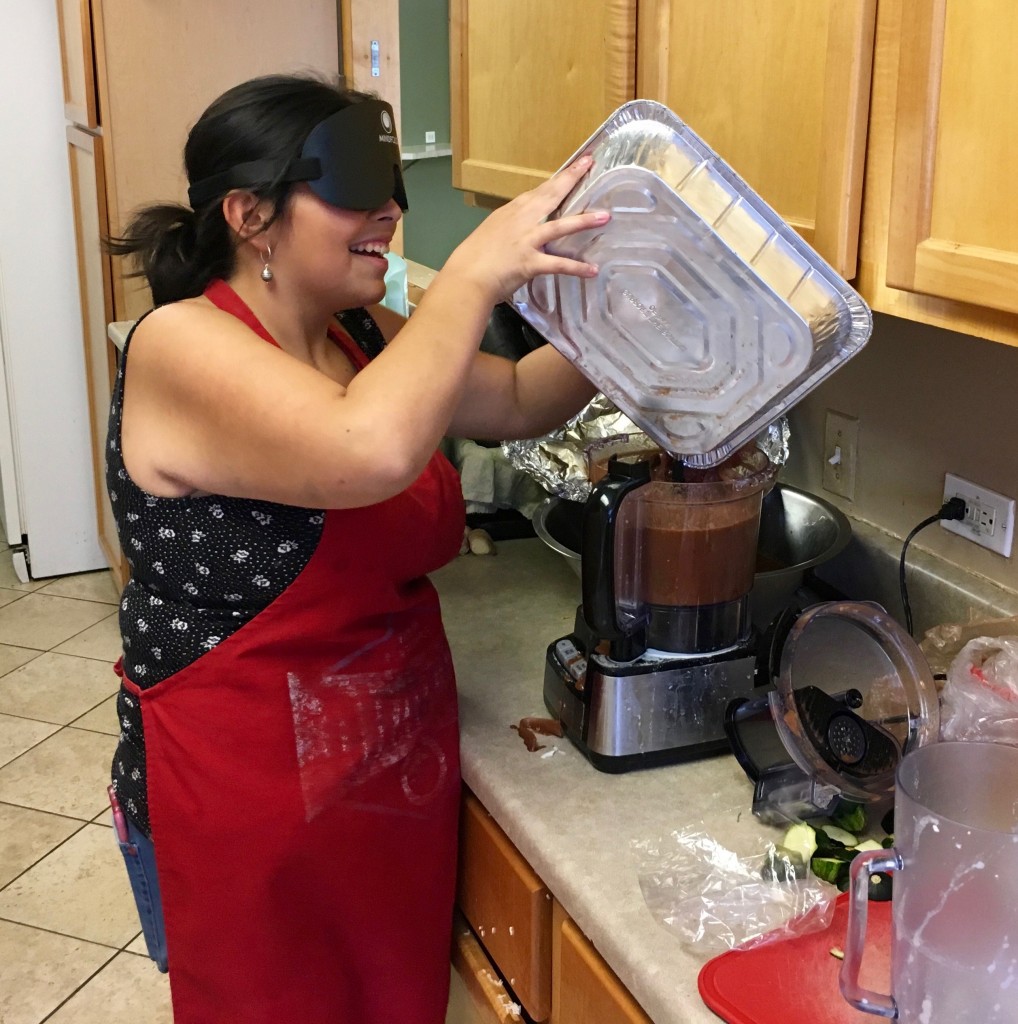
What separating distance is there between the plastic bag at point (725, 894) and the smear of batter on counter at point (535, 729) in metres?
0.21

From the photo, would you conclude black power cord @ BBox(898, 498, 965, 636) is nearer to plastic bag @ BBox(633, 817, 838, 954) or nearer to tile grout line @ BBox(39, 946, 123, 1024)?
plastic bag @ BBox(633, 817, 838, 954)

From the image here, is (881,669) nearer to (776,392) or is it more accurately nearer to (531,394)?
(776,392)

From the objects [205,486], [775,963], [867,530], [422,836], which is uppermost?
[205,486]

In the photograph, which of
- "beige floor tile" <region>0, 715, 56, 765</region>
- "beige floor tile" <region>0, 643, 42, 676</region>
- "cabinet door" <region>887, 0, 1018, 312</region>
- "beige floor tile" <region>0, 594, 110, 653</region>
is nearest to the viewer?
"cabinet door" <region>887, 0, 1018, 312</region>

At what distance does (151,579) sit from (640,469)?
0.52m

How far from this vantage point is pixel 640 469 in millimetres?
1122

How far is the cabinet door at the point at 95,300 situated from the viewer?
2998mm

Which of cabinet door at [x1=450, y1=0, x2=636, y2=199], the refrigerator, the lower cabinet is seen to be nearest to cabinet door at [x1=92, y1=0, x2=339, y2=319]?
the refrigerator

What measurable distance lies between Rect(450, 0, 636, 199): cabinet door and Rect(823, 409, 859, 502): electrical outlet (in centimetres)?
53

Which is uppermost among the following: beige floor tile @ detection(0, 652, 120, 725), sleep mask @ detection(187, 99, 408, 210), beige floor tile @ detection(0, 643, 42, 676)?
sleep mask @ detection(187, 99, 408, 210)

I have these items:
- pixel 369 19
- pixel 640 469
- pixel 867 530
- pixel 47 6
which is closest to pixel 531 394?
pixel 640 469

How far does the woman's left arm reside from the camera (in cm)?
135

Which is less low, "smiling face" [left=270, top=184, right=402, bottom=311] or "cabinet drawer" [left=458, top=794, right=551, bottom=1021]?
"smiling face" [left=270, top=184, right=402, bottom=311]

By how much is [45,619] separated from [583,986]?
2.87 meters
